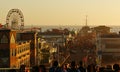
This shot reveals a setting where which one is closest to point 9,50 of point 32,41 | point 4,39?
point 4,39

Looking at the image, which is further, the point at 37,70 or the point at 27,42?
the point at 27,42

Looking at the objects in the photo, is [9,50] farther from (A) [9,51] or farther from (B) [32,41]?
(B) [32,41]

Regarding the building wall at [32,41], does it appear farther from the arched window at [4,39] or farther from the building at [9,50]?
the arched window at [4,39]

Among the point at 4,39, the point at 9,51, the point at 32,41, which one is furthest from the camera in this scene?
the point at 32,41

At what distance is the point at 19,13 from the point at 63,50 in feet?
70.6

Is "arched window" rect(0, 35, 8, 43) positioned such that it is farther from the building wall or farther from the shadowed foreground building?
the building wall

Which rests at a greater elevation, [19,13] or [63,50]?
[19,13]

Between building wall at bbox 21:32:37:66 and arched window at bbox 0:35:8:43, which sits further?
building wall at bbox 21:32:37:66

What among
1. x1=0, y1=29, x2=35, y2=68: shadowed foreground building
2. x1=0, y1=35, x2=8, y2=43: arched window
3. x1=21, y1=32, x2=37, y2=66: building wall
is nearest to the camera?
x1=0, y1=29, x2=35, y2=68: shadowed foreground building

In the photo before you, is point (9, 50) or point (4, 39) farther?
point (4, 39)

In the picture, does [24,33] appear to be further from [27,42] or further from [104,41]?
[104,41]

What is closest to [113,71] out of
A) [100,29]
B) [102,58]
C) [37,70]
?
[37,70]

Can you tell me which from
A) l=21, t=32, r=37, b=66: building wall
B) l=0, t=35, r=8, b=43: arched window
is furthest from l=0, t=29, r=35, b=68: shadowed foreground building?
l=21, t=32, r=37, b=66: building wall

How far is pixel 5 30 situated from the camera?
42.9 m
